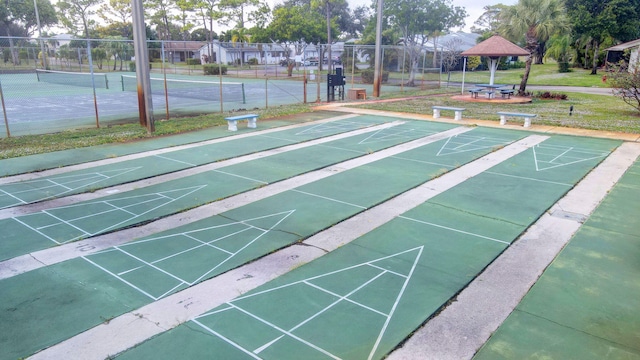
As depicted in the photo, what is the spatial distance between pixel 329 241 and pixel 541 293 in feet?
9.27

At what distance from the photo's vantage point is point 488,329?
4.54m

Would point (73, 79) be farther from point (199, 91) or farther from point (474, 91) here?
point (474, 91)

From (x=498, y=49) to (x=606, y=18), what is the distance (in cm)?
2310

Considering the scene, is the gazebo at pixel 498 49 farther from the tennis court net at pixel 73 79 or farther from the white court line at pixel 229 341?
the white court line at pixel 229 341

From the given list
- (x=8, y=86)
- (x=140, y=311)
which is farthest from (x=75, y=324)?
(x=8, y=86)

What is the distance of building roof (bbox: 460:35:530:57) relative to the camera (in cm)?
2449

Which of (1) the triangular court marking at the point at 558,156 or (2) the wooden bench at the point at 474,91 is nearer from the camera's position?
(1) the triangular court marking at the point at 558,156

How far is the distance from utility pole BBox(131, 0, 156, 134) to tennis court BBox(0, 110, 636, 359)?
Result: 10.9 feet

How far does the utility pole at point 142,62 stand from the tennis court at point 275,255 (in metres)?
3.32

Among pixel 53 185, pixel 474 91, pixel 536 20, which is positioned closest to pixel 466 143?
pixel 53 185

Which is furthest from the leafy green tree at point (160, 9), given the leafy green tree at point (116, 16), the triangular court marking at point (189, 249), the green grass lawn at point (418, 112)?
the triangular court marking at point (189, 249)

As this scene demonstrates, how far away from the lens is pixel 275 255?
20.2 ft

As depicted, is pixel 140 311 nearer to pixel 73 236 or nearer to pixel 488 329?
pixel 73 236

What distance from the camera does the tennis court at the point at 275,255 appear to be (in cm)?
443
